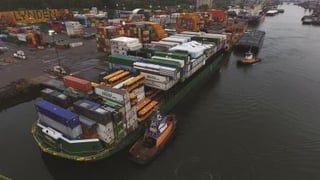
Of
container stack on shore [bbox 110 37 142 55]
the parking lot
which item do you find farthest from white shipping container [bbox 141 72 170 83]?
container stack on shore [bbox 110 37 142 55]

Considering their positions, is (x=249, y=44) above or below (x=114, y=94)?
above

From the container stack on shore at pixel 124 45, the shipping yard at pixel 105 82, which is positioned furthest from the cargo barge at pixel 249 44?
the container stack on shore at pixel 124 45

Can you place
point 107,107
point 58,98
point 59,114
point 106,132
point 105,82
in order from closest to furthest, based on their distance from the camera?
point 59,114 < point 106,132 < point 107,107 < point 58,98 < point 105,82

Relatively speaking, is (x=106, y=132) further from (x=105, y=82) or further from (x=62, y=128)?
(x=105, y=82)

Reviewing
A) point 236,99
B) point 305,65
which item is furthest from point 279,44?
point 236,99

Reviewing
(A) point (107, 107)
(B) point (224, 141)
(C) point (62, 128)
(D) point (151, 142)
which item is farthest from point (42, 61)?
(B) point (224, 141)

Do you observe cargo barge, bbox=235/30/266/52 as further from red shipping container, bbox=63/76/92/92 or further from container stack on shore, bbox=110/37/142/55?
red shipping container, bbox=63/76/92/92

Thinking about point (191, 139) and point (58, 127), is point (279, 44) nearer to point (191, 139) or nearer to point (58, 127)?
point (191, 139)
